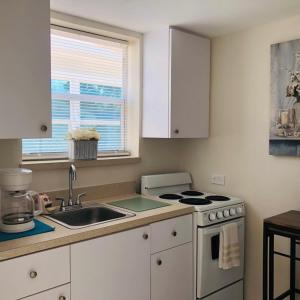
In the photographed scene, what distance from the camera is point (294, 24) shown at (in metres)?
2.46

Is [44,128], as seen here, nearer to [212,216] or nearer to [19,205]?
[19,205]

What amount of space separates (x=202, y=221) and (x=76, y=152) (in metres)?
1.06

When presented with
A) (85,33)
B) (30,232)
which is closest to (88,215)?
(30,232)

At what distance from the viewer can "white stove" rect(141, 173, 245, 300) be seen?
247 cm

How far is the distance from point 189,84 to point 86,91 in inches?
34.0

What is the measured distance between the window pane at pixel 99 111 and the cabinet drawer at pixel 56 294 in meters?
1.38

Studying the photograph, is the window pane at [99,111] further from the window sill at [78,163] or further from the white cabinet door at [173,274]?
the white cabinet door at [173,274]

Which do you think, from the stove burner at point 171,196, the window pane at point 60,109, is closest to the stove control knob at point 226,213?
the stove burner at point 171,196

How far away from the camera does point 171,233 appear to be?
235cm

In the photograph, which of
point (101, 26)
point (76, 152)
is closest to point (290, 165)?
point (76, 152)

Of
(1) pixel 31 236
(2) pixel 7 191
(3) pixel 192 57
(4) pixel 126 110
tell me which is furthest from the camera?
(4) pixel 126 110

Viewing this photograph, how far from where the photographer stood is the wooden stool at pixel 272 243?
213 cm

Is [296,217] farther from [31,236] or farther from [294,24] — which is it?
[31,236]

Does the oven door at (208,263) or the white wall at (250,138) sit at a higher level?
the white wall at (250,138)
